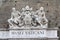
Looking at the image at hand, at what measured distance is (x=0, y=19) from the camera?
8258 mm

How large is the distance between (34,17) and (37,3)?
4.55 feet

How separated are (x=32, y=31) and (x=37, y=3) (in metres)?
1.79

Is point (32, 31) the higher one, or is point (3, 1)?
point (3, 1)

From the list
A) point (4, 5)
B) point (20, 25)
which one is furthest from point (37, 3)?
point (20, 25)

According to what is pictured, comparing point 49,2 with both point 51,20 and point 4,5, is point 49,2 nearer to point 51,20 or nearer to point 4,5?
point 51,20

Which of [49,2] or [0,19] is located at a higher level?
[49,2]

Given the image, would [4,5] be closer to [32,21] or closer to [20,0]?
[20,0]

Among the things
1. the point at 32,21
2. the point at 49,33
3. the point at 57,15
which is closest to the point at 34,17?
the point at 32,21

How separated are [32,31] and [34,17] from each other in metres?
0.47

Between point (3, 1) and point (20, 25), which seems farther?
point (3, 1)

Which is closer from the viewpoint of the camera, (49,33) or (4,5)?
(49,33)

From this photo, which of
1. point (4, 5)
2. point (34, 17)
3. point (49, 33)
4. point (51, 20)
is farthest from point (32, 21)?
point (4, 5)

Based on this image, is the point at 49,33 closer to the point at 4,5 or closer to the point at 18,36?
the point at 18,36

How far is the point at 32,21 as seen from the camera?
7242mm
